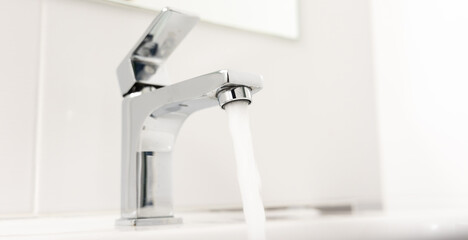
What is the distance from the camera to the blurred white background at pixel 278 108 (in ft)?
2.12

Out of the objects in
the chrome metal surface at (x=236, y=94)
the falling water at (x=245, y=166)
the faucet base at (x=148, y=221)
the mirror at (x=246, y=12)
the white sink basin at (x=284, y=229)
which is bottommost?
the white sink basin at (x=284, y=229)

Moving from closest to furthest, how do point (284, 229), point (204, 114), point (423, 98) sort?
point (284, 229) → point (204, 114) → point (423, 98)

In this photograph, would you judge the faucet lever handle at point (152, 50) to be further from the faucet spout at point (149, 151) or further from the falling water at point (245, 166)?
the falling water at point (245, 166)

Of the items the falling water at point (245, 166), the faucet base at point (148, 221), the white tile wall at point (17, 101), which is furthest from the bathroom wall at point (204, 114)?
the falling water at point (245, 166)

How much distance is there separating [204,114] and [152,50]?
0.20m

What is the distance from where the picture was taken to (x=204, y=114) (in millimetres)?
781

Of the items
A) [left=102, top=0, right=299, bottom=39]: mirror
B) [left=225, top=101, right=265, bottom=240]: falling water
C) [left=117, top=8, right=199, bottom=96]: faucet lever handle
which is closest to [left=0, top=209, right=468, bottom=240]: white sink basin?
[left=225, top=101, right=265, bottom=240]: falling water

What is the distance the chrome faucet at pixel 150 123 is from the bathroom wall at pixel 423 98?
0.51 meters

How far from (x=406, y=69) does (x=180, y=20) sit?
62 centimetres

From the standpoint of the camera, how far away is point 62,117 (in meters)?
0.66

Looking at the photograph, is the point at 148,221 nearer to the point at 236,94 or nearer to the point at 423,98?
the point at 236,94

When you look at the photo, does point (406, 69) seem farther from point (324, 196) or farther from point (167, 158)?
point (167, 158)

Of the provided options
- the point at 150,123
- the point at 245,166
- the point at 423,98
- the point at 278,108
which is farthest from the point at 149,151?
the point at 423,98

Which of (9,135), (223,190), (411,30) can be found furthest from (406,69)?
(9,135)
